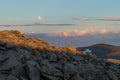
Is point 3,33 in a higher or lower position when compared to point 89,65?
higher

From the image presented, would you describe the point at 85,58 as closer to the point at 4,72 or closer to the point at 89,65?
the point at 89,65

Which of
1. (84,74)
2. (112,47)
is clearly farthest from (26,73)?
(112,47)

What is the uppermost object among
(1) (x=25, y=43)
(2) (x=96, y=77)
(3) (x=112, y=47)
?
(1) (x=25, y=43)

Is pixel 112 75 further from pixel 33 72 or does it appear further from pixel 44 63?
pixel 33 72

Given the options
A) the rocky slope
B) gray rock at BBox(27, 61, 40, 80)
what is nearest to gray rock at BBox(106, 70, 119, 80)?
the rocky slope

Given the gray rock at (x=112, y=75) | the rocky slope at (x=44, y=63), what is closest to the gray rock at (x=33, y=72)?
the rocky slope at (x=44, y=63)

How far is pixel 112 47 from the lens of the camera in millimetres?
61156

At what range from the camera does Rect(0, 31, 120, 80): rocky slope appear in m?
20.3

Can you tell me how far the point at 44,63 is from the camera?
21.5 meters

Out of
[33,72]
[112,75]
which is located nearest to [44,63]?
[33,72]

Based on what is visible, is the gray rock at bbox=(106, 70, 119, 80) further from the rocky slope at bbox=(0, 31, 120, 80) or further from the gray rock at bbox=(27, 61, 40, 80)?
the gray rock at bbox=(27, 61, 40, 80)

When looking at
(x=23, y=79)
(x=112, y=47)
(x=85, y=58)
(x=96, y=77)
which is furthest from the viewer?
(x=112, y=47)

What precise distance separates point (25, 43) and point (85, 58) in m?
4.34

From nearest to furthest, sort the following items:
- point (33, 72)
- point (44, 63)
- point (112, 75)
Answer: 1. point (33, 72)
2. point (44, 63)
3. point (112, 75)
